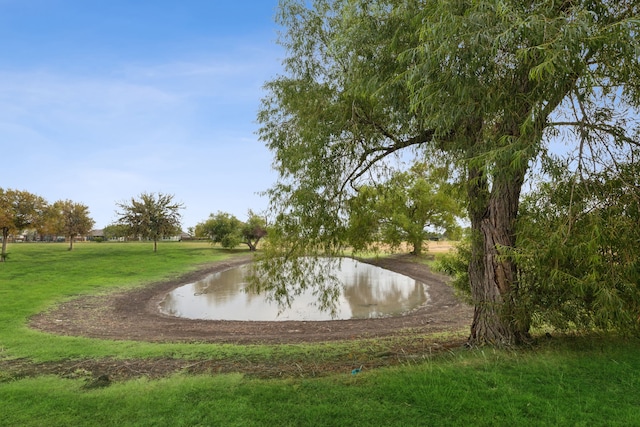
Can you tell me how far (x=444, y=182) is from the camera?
25.8ft

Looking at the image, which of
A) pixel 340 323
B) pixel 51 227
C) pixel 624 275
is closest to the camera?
pixel 624 275

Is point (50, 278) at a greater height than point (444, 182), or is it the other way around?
point (444, 182)

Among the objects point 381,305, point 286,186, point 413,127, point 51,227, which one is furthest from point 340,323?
point 51,227

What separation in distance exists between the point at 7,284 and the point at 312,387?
63.7 ft

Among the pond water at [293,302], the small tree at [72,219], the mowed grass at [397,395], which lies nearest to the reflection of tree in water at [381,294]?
the pond water at [293,302]

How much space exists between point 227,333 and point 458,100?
936 centimetres

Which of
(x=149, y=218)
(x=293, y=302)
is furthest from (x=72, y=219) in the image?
(x=293, y=302)

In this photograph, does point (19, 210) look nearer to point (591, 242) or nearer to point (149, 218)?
point (149, 218)

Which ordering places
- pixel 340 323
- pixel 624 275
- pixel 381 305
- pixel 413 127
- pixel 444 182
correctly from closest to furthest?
pixel 624 275 < pixel 413 127 < pixel 444 182 < pixel 340 323 < pixel 381 305

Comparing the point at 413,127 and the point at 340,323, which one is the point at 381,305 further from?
the point at 413,127

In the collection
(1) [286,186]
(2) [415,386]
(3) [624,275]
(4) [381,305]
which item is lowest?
(4) [381,305]

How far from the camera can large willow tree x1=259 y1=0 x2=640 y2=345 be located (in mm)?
4109

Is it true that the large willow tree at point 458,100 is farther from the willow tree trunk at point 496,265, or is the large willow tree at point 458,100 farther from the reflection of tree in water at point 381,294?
the reflection of tree in water at point 381,294

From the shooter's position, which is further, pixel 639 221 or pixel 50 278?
pixel 50 278
